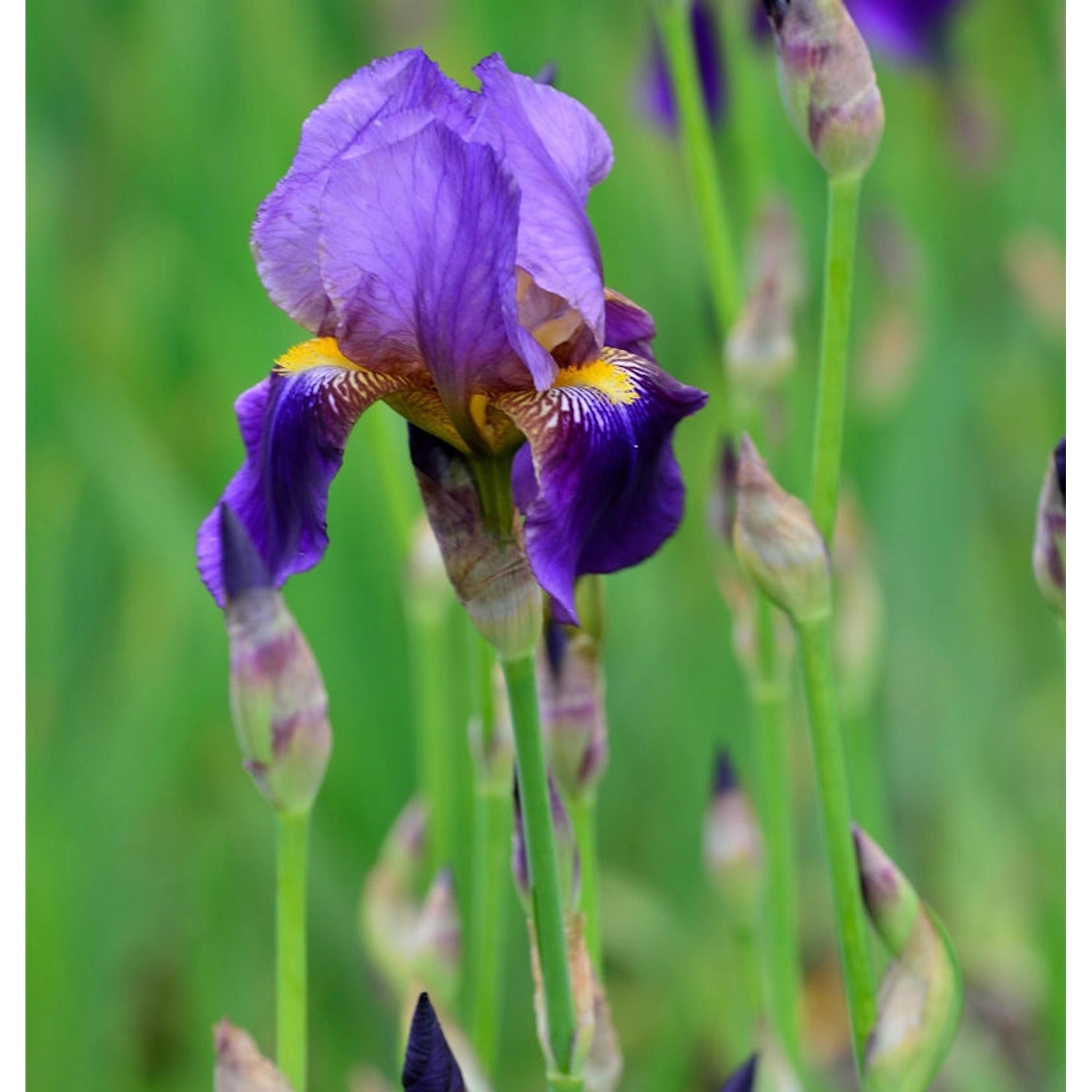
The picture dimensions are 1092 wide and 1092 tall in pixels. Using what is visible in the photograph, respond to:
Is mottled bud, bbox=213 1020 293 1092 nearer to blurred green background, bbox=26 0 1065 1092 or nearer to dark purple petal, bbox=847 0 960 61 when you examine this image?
blurred green background, bbox=26 0 1065 1092

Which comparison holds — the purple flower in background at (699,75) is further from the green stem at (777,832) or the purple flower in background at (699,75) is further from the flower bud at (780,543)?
the flower bud at (780,543)

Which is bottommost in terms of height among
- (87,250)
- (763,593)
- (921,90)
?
(763,593)

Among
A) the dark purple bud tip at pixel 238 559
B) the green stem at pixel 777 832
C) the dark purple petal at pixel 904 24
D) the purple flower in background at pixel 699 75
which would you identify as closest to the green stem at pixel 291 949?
the dark purple bud tip at pixel 238 559

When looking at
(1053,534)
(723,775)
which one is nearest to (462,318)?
(1053,534)

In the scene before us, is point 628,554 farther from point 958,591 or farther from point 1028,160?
point 1028,160

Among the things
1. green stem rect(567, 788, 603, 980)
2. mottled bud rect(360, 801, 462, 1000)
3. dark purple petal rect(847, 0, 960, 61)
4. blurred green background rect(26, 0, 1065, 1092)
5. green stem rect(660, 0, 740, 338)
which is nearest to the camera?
green stem rect(567, 788, 603, 980)

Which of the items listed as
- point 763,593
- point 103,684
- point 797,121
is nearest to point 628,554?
point 763,593

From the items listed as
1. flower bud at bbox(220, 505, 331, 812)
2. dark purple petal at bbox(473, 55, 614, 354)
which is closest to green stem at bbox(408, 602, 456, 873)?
flower bud at bbox(220, 505, 331, 812)
